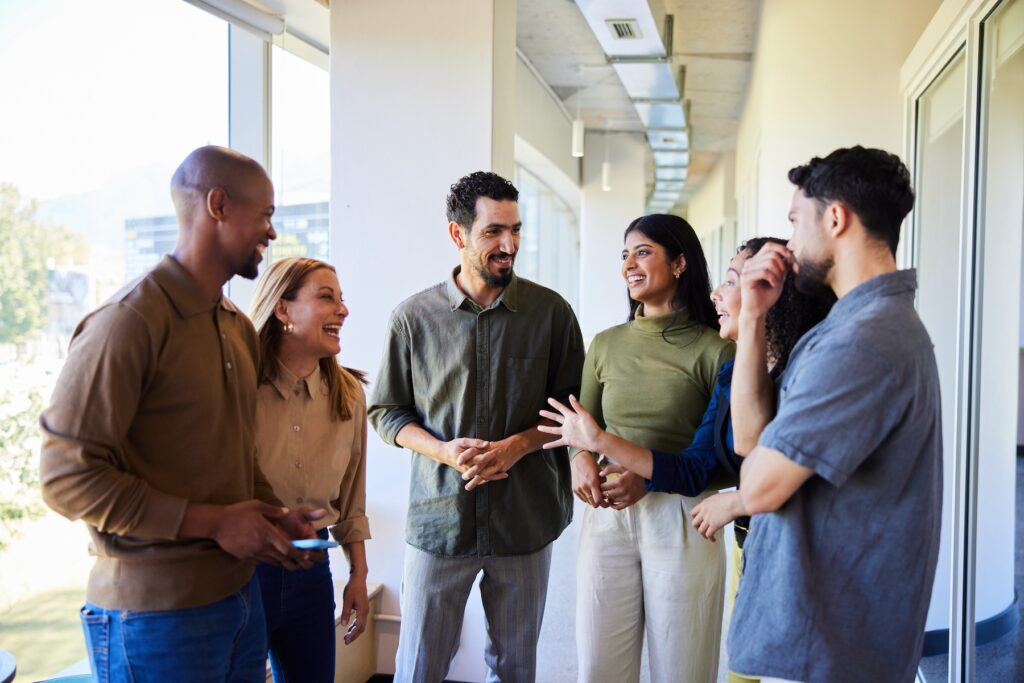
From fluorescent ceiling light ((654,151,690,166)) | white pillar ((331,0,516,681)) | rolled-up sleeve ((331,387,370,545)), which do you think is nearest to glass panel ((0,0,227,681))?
white pillar ((331,0,516,681))

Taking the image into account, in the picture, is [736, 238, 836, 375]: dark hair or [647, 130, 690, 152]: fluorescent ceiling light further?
[647, 130, 690, 152]: fluorescent ceiling light

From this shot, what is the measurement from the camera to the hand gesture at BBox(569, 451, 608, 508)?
2098 millimetres

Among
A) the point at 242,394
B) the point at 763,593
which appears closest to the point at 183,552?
the point at 242,394

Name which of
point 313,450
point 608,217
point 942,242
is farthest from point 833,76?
point 608,217

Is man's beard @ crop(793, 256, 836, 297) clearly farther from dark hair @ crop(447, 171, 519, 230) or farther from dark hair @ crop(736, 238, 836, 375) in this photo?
dark hair @ crop(447, 171, 519, 230)

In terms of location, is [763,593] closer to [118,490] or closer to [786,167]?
[118,490]

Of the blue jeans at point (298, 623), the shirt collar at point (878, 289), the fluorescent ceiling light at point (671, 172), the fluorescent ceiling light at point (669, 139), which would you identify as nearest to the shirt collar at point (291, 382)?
the blue jeans at point (298, 623)

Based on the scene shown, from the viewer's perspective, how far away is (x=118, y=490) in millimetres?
1292

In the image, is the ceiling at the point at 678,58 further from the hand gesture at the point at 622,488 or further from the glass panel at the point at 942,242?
the hand gesture at the point at 622,488

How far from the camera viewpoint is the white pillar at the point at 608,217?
11703 millimetres

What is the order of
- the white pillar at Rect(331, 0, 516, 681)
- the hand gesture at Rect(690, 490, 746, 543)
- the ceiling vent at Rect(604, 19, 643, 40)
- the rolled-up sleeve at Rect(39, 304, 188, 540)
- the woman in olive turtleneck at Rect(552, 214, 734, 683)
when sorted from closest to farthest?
the rolled-up sleeve at Rect(39, 304, 188, 540), the hand gesture at Rect(690, 490, 746, 543), the woman in olive turtleneck at Rect(552, 214, 734, 683), the white pillar at Rect(331, 0, 516, 681), the ceiling vent at Rect(604, 19, 643, 40)

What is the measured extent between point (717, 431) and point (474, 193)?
972mm

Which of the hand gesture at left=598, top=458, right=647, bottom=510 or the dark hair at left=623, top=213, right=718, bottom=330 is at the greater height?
the dark hair at left=623, top=213, right=718, bottom=330

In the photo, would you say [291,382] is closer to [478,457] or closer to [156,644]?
[478,457]
